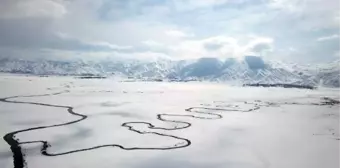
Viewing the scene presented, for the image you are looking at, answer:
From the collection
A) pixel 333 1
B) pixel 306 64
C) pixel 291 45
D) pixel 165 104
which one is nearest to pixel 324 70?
pixel 306 64

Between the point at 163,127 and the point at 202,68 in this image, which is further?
the point at 202,68

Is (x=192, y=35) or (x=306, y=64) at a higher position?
(x=192, y=35)

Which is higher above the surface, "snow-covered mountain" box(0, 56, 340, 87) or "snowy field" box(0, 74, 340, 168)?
"snow-covered mountain" box(0, 56, 340, 87)

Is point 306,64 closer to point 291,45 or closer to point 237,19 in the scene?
point 291,45

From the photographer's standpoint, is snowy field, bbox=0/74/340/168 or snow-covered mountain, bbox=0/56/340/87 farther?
snow-covered mountain, bbox=0/56/340/87

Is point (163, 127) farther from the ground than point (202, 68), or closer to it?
closer to it
